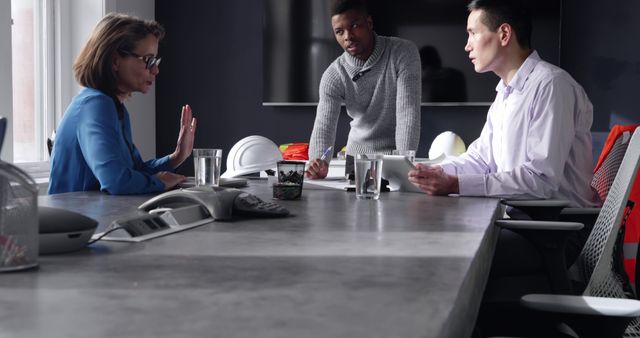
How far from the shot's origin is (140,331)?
53cm

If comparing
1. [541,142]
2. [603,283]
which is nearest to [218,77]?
[541,142]

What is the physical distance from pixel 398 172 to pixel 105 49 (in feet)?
3.20

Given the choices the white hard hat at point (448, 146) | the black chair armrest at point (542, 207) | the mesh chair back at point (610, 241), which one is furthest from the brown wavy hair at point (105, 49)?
the white hard hat at point (448, 146)

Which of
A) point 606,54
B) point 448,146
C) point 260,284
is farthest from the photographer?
point 606,54

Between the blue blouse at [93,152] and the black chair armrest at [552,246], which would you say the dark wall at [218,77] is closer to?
the blue blouse at [93,152]

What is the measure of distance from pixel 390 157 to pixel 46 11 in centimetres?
345

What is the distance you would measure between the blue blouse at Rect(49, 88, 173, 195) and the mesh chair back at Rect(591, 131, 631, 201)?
1.27m

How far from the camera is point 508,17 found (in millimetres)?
2389

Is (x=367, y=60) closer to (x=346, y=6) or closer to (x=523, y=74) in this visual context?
(x=346, y=6)

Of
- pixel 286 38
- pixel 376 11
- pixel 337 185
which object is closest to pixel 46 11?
pixel 286 38

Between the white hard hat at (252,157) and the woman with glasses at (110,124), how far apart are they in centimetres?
18

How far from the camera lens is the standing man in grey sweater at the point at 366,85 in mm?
3027

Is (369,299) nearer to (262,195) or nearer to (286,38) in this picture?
(262,195)

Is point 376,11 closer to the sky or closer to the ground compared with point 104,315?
closer to the sky
